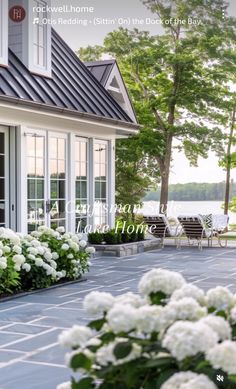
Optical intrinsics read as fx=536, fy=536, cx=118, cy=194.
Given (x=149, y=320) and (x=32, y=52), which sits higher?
(x=32, y=52)

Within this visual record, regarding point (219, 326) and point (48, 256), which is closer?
point (219, 326)

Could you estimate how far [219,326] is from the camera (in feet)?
4.97

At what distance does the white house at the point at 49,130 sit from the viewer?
29.6 ft

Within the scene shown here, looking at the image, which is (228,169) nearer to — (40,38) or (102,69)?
(102,69)

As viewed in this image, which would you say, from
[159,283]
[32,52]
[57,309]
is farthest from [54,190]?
[159,283]

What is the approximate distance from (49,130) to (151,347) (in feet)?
28.2

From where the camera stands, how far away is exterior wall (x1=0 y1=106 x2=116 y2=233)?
9.10 m

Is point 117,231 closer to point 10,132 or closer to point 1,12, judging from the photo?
point 10,132

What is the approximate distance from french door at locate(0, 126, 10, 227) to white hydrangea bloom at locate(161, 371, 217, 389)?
312 inches

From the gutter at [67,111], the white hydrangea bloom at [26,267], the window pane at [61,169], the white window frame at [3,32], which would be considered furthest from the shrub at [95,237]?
the white hydrangea bloom at [26,267]

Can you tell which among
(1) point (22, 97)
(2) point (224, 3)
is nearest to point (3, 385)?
(1) point (22, 97)

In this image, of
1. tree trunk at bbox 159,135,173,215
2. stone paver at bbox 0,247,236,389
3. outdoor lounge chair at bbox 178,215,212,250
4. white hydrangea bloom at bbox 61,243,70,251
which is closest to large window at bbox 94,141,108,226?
stone paver at bbox 0,247,236,389

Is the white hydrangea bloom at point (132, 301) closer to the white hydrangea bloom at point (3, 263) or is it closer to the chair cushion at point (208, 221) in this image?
the white hydrangea bloom at point (3, 263)

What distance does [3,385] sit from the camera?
3.31 metres
